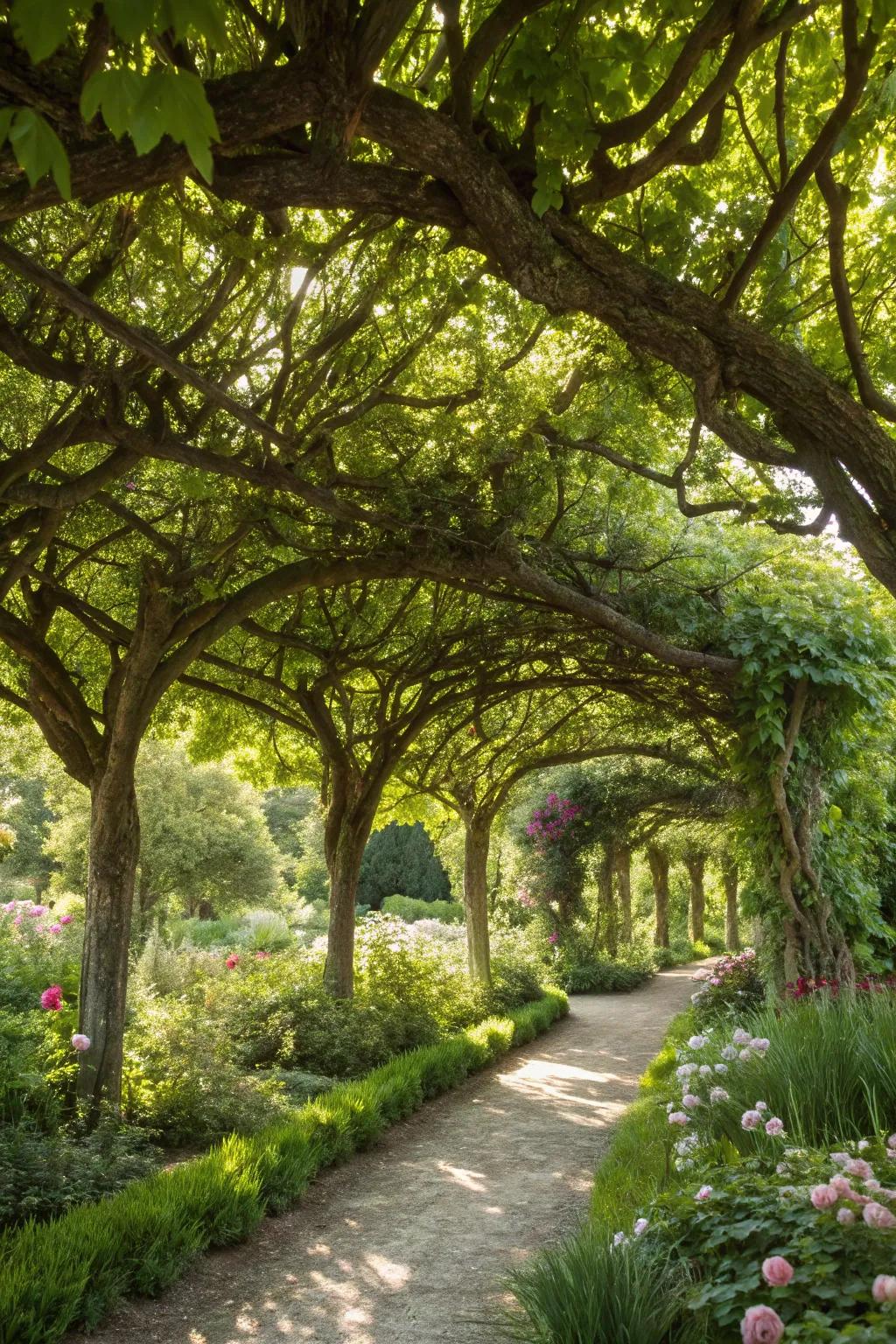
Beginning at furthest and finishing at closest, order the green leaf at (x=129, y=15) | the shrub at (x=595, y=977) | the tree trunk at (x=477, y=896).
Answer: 1. the shrub at (x=595, y=977)
2. the tree trunk at (x=477, y=896)
3. the green leaf at (x=129, y=15)

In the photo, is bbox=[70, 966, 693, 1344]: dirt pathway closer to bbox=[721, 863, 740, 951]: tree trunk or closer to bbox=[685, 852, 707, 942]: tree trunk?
bbox=[721, 863, 740, 951]: tree trunk

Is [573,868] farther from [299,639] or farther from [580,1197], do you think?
[580,1197]

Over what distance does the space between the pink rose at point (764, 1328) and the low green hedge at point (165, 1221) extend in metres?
2.98

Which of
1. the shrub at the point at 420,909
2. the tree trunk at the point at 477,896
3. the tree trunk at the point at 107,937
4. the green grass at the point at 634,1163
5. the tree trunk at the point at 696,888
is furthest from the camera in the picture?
the shrub at the point at 420,909

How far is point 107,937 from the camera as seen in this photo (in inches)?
264

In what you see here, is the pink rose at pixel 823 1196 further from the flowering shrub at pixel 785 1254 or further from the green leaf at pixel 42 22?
the green leaf at pixel 42 22

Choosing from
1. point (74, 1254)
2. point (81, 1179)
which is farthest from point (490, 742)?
point (74, 1254)

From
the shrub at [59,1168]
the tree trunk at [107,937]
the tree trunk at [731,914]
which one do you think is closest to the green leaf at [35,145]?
the shrub at [59,1168]

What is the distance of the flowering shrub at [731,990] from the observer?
424 inches

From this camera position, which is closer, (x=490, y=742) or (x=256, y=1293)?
(x=256, y=1293)

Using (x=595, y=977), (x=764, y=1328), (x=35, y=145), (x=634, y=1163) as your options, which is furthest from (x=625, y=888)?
(x=35, y=145)

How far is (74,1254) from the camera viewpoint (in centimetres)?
→ 408

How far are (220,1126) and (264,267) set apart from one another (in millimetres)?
5690

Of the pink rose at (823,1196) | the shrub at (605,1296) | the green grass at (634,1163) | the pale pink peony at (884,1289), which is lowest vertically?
the green grass at (634,1163)
